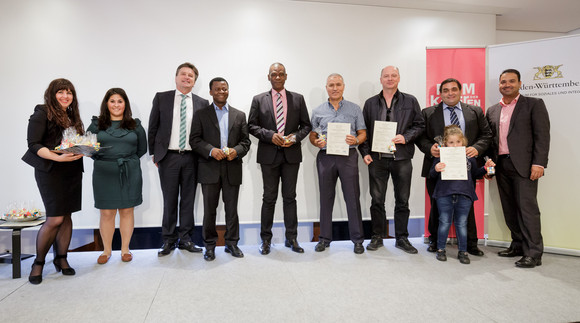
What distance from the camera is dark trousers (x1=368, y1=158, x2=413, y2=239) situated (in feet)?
11.6

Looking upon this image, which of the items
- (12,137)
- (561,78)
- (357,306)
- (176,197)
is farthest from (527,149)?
(12,137)

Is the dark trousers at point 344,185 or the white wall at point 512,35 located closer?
the dark trousers at point 344,185

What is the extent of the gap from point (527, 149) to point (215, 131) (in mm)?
3183

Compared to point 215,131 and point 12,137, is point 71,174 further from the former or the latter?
point 12,137

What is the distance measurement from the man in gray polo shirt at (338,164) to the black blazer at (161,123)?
142 centimetres

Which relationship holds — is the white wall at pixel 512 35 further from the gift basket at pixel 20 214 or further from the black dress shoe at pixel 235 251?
the gift basket at pixel 20 214

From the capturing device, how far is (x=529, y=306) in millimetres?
2283

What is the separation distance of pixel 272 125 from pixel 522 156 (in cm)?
258

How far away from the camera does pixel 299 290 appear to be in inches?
100

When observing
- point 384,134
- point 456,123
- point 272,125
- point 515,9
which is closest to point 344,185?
point 384,134

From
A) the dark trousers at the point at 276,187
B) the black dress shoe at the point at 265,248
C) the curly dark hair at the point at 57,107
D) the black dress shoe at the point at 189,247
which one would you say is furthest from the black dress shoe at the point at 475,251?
the curly dark hair at the point at 57,107

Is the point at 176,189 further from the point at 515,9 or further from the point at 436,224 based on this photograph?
the point at 515,9

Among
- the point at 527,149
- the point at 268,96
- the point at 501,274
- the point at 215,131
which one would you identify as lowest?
the point at 501,274

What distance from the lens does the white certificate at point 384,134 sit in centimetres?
351
